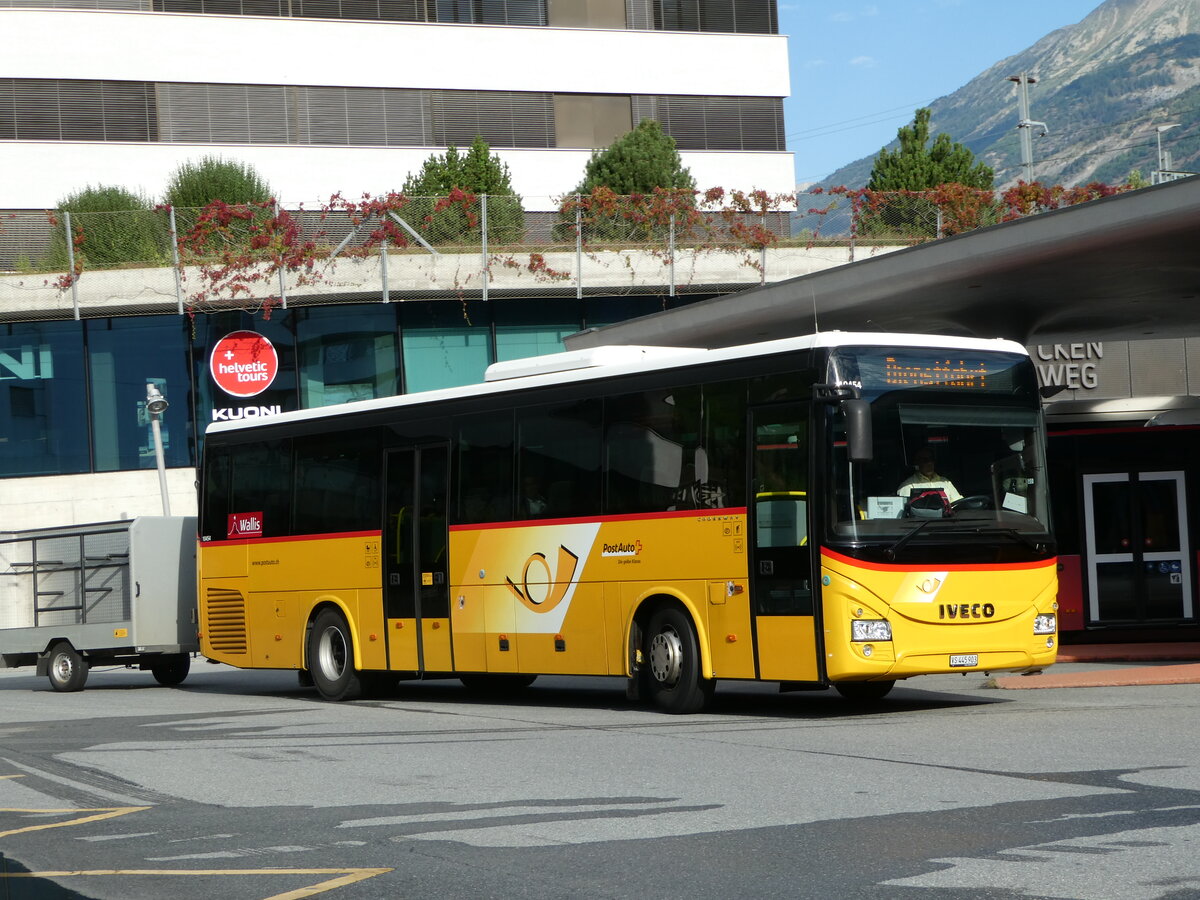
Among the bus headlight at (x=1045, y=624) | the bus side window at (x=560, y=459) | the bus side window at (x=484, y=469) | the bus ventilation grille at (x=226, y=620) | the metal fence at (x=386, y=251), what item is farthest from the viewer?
the metal fence at (x=386, y=251)

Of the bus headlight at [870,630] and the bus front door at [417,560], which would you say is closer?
the bus headlight at [870,630]

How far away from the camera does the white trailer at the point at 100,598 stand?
2272 centimetres

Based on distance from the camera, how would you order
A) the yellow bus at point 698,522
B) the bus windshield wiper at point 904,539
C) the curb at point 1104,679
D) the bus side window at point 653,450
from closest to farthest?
1. the bus windshield wiper at point 904,539
2. the yellow bus at point 698,522
3. the bus side window at point 653,450
4. the curb at point 1104,679

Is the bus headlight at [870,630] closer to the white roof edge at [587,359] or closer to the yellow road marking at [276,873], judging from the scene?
the white roof edge at [587,359]

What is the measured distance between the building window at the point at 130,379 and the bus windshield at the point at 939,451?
2430 cm

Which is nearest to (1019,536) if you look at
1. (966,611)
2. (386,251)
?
(966,611)

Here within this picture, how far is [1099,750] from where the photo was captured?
1065cm

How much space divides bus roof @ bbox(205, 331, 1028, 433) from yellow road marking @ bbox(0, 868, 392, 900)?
7229 millimetres

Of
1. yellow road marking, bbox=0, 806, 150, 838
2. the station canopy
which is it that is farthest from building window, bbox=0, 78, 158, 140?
yellow road marking, bbox=0, 806, 150, 838

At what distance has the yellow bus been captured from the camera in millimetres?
13281

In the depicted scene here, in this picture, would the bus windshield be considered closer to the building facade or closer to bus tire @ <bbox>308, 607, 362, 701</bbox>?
bus tire @ <bbox>308, 607, 362, 701</bbox>

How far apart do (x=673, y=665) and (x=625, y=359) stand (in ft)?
9.75

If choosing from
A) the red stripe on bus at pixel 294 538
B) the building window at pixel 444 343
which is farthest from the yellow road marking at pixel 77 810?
the building window at pixel 444 343

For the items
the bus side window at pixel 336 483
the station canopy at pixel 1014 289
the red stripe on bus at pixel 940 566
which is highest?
the station canopy at pixel 1014 289
